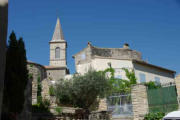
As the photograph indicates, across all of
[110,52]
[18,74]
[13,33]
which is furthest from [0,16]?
[110,52]

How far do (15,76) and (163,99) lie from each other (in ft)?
26.9

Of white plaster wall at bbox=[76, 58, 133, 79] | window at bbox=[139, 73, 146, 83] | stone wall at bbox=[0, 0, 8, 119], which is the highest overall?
white plaster wall at bbox=[76, 58, 133, 79]

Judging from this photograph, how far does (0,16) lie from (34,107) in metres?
8.34

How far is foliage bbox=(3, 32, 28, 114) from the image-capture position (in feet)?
25.4

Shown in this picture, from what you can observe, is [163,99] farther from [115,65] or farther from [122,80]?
[115,65]

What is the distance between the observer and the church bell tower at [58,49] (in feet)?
199

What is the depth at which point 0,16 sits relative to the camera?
4.00m

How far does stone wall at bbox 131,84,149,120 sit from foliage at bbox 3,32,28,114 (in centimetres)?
667

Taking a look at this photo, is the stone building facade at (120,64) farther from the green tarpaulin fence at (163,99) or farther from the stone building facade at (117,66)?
the green tarpaulin fence at (163,99)

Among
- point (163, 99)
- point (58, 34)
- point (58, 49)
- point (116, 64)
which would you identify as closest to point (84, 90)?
point (163, 99)

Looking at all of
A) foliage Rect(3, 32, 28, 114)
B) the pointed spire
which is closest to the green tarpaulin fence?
foliage Rect(3, 32, 28, 114)

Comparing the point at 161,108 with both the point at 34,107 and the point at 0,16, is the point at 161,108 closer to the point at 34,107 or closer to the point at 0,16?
the point at 34,107

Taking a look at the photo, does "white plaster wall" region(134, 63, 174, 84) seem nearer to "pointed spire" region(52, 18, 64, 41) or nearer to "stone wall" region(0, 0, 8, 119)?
"stone wall" region(0, 0, 8, 119)

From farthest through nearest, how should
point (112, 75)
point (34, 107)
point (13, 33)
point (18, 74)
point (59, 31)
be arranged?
point (59, 31)
point (112, 75)
point (34, 107)
point (13, 33)
point (18, 74)
